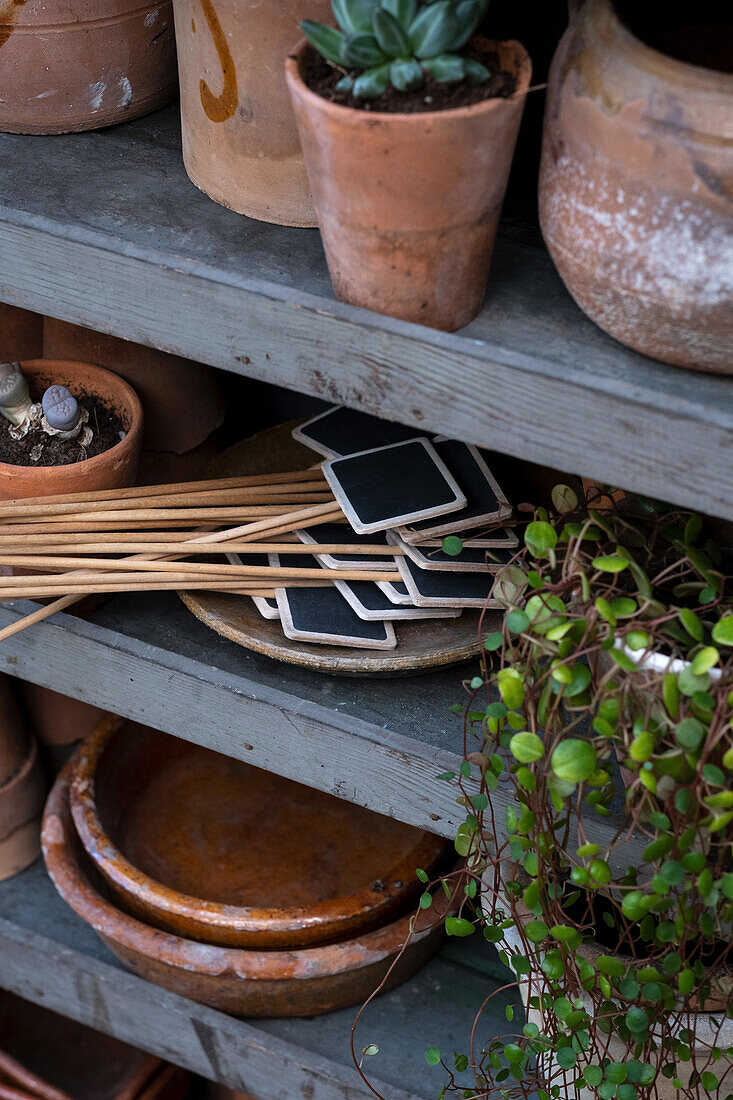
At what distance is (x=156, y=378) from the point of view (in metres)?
1.13

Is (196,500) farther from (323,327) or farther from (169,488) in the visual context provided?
(323,327)

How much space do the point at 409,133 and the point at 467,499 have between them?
445mm

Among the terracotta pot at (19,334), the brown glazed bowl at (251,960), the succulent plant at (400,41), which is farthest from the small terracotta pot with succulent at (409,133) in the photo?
the brown glazed bowl at (251,960)

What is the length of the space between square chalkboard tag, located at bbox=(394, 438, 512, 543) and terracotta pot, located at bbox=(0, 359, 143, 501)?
0.95 feet

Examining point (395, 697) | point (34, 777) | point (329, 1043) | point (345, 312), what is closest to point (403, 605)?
point (395, 697)

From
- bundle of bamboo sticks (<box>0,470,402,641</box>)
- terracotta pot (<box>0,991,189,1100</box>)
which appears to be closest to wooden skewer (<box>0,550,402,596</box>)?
bundle of bamboo sticks (<box>0,470,402,641</box>)

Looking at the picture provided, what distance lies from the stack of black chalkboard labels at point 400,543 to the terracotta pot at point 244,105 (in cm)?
27

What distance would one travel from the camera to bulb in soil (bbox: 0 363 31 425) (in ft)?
3.45

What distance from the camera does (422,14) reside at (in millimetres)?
622

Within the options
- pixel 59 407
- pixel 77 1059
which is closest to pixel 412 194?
A: pixel 59 407

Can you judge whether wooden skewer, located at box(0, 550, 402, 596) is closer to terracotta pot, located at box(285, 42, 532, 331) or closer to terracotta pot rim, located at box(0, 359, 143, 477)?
terracotta pot rim, located at box(0, 359, 143, 477)

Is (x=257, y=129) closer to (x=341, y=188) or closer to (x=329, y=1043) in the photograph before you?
(x=341, y=188)

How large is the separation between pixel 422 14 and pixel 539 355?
0.23 m

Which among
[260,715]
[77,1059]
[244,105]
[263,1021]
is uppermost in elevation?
[244,105]
